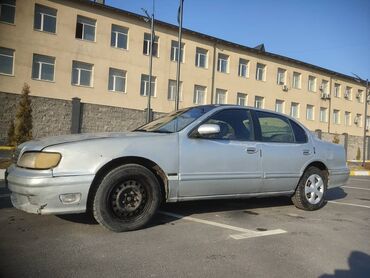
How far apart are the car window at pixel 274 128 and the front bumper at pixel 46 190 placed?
2796 millimetres

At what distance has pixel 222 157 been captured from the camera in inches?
197

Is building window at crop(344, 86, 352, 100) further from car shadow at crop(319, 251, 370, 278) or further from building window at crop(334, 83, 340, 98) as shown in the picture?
car shadow at crop(319, 251, 370, 278)

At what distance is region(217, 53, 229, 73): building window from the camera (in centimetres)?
3198

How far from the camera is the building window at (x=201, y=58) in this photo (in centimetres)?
3056

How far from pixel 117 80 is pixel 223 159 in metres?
22.6

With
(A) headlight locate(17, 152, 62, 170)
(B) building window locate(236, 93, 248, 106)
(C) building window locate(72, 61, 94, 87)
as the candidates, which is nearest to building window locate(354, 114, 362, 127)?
(B) building window locate(236, 93, 248, 106)

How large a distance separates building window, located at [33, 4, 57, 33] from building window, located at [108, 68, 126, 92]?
15.3 ft

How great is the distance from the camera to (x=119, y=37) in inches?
1049

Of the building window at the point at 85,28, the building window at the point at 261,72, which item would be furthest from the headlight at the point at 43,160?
the building window at the point at 261,72

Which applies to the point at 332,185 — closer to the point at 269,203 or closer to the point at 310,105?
→ the point at 269,203

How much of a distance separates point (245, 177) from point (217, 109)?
1.04 m

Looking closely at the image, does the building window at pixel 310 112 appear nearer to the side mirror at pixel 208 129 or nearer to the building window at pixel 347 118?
the building window at pixel 347 118

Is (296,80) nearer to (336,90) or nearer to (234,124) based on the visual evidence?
(336,90)

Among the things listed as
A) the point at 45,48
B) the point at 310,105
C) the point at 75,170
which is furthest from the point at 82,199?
the point at 310,105
